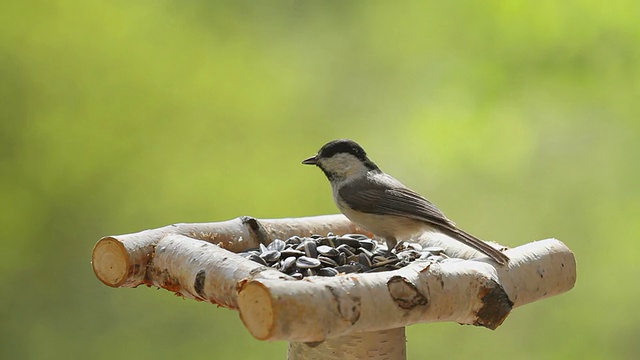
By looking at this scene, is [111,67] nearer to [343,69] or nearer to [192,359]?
[343,69]

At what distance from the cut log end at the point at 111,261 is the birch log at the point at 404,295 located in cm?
39

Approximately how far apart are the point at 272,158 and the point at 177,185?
0.28 m

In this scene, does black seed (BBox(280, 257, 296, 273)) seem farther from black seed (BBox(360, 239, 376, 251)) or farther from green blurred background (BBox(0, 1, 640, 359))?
green blurred background (BBox(0, 1, 640, 359))

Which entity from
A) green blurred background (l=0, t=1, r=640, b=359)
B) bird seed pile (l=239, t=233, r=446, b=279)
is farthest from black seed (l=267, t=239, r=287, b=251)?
green blurred background (l=0, t=1, r=640, b=359)

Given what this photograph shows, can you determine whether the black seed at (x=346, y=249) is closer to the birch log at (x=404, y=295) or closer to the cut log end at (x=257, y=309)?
the birch log at (x=404, y=295)

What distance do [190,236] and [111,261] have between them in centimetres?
15

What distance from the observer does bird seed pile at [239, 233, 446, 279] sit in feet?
4.34

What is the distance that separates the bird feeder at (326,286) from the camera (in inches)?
42.4

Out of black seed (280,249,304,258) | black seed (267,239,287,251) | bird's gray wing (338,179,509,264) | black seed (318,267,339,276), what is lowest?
black seed (318,267,339,276)

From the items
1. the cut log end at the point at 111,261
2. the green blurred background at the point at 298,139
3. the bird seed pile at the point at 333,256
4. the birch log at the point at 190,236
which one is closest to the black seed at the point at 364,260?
the bird seed pile at the point at 333,256

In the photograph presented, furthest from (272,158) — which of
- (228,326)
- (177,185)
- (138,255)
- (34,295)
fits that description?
(138,255)

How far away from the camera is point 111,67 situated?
7.27 ft

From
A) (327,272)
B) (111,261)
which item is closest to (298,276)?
(327,272)

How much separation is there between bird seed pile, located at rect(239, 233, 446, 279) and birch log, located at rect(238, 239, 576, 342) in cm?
13
